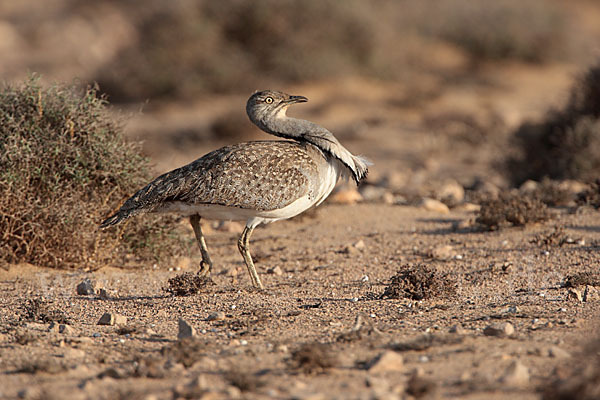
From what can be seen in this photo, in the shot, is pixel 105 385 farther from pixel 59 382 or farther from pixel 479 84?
pixel 479 84

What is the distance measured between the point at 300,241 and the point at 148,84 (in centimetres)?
1034

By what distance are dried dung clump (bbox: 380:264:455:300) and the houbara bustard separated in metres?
1.13

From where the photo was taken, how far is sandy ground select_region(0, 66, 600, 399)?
378 cm

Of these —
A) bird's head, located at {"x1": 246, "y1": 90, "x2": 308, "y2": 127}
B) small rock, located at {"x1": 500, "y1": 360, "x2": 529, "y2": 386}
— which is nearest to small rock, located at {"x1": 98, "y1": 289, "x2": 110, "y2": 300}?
bird's head, located at {"x1": 246, "y1": 90, "x2": 308, "y2": 127}

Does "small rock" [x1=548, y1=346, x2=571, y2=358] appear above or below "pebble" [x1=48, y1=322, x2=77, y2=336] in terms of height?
below

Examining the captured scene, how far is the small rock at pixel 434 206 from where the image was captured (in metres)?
8.88

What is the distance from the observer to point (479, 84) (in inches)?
671

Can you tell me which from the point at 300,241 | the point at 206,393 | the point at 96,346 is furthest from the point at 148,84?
the point at 206,393

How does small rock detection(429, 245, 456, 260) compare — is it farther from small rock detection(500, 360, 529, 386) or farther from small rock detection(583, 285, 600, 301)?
small rock detection(500, 360, 529, 386)

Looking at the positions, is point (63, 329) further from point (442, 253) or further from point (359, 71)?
point (359, 71)

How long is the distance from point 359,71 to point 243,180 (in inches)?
454

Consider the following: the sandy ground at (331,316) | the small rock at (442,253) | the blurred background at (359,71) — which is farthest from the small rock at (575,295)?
the blurred background at (359,71)

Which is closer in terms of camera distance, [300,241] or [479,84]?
[300,241]

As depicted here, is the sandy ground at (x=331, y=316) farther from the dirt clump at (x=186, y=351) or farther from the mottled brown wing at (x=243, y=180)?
the mottled brown wing at (x=243, y=180)
